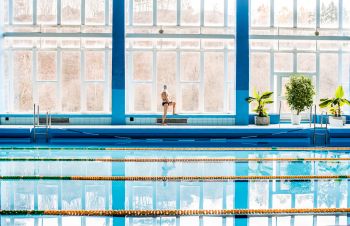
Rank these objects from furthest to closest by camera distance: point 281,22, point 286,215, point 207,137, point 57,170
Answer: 1. point 281,22
2. point 207,137
3. point 57,170
4. point 286,215

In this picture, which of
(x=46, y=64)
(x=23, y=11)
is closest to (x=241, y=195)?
(x=46, y=64)

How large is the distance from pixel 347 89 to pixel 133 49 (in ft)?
22.4

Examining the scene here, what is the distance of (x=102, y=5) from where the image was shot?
15.5m

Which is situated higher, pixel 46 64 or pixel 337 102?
pixel 46 64

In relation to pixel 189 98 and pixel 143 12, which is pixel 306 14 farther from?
pixel 143 12

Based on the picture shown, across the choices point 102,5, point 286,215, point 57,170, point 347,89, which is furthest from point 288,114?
point 286,215

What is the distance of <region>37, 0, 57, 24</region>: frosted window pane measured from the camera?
15398 mm

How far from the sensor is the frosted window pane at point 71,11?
15.4 meters

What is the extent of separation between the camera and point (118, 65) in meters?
14.8

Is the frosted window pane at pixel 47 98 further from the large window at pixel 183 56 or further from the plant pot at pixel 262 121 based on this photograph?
the plant pot at pixel 262 121

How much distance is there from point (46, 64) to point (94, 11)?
2153 mm

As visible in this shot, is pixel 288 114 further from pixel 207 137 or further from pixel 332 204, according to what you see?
pixel 332 204

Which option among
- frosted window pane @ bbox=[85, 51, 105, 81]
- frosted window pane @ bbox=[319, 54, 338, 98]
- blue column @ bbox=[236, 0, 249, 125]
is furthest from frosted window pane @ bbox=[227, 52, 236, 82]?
frosted window pane @ bbox=[85, 51, 105, 81]

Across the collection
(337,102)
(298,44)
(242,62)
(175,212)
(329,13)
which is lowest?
(175,212)
